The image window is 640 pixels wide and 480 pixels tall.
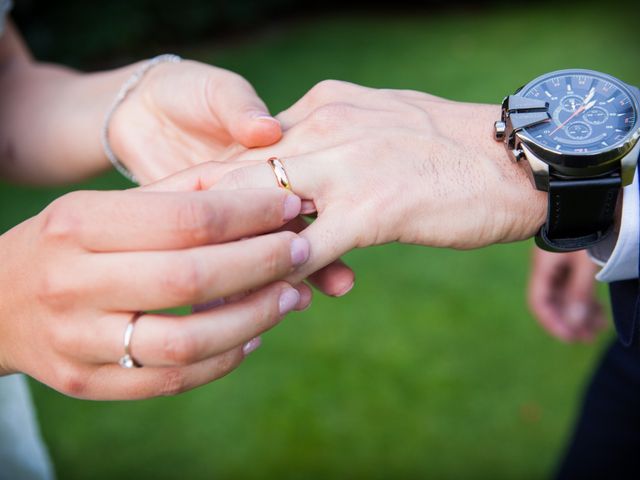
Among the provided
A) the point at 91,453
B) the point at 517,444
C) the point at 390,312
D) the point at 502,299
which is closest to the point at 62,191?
the point at 91,453

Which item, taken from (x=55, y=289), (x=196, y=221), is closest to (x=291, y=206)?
(x=196, y=221)

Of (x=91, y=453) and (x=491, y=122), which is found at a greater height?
(x=491, y=122)

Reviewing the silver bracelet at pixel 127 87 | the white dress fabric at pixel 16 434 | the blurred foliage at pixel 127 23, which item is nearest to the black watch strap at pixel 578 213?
the silver bracelet at pixel 127 87

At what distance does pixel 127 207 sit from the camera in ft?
4.14

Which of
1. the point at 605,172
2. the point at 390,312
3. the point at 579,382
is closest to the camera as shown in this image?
the point at 605,172

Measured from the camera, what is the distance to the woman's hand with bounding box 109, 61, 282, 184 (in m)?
1.80

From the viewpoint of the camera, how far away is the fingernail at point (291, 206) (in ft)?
4.80

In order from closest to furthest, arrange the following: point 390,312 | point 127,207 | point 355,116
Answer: point 127,207
point 355,116
point 390,312

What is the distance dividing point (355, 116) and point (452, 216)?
0.41 meters

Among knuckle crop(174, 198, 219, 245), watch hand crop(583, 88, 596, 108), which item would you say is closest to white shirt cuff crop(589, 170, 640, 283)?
watch hand crop(583, 88, 596, 108)

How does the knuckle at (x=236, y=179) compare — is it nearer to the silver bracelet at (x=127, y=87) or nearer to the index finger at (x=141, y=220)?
the index finger at (x=141, y=220)

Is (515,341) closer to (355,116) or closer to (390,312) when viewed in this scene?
(390,312)

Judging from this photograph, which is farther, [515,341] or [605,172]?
[515,341]

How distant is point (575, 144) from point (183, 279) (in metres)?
1.05
